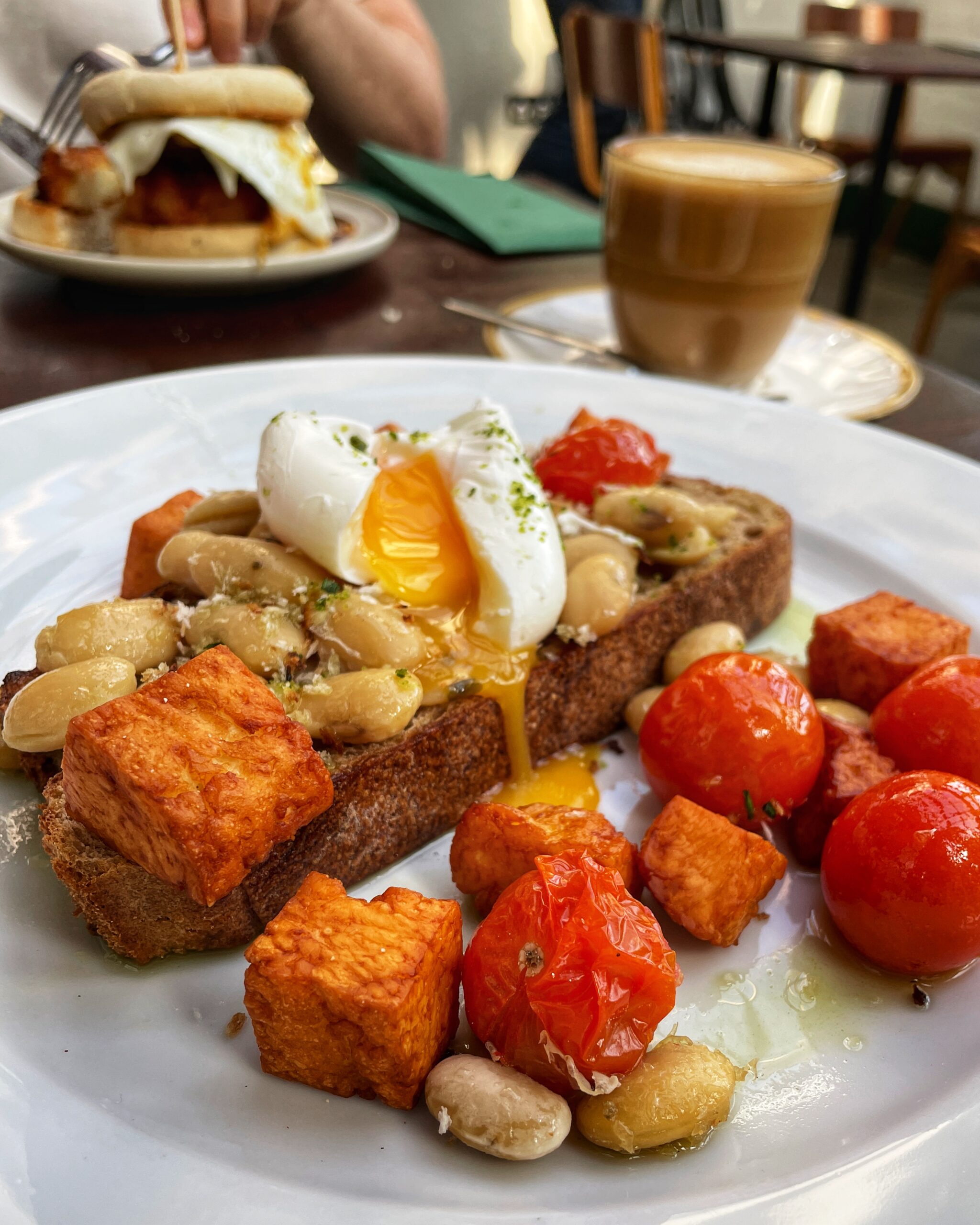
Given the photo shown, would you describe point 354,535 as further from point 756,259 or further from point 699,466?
point 756,259

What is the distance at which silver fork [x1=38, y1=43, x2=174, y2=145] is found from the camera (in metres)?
3.29

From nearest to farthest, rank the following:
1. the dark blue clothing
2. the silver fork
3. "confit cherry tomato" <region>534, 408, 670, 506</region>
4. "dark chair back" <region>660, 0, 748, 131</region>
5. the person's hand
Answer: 1. "confit cherry tomato" <region>534, 408, 670, 506</region>
2. the silver fork
3. the person's hand
4. the dark blue clothing
5. "dark chair back" <region>660, 0, 748, 131</region>

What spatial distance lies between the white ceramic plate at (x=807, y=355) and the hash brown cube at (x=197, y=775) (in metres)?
1.83

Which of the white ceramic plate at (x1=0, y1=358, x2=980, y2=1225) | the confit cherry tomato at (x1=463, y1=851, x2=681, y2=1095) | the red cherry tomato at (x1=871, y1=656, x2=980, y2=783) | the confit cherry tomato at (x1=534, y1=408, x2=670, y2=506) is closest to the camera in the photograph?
the white ceramic plate at (x1=0, y1=358, x2=980, y2=1225)

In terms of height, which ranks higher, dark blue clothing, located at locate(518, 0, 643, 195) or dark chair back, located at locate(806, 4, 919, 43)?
dark chair back, located at locate(806, 4, 919, 43)

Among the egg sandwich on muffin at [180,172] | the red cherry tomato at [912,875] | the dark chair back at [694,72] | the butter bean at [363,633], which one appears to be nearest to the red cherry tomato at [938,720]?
→ the red cherry tomato at [912,875]

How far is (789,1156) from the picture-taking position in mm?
1083

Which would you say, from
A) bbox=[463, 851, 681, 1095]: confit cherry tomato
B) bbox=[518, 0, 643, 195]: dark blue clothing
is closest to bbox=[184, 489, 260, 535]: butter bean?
bbox=[463, 851, 681, 1095]: confit cherry tomato

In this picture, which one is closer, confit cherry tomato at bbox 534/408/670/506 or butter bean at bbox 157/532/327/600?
butter bean at bbox 157/532/327/600

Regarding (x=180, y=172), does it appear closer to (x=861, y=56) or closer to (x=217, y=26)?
(x=217, y=26)

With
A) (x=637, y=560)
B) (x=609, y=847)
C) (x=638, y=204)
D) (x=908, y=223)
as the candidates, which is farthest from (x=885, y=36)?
(x=609, y=847)

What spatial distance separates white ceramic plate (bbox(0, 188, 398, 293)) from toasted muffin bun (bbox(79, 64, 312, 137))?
40cm

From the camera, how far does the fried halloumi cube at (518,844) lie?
1330mm

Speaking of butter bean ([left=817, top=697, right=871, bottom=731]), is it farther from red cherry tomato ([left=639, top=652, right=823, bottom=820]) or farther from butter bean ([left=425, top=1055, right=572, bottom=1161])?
butter bean ([left=425, top=1055, right=572, bottom=1161])
